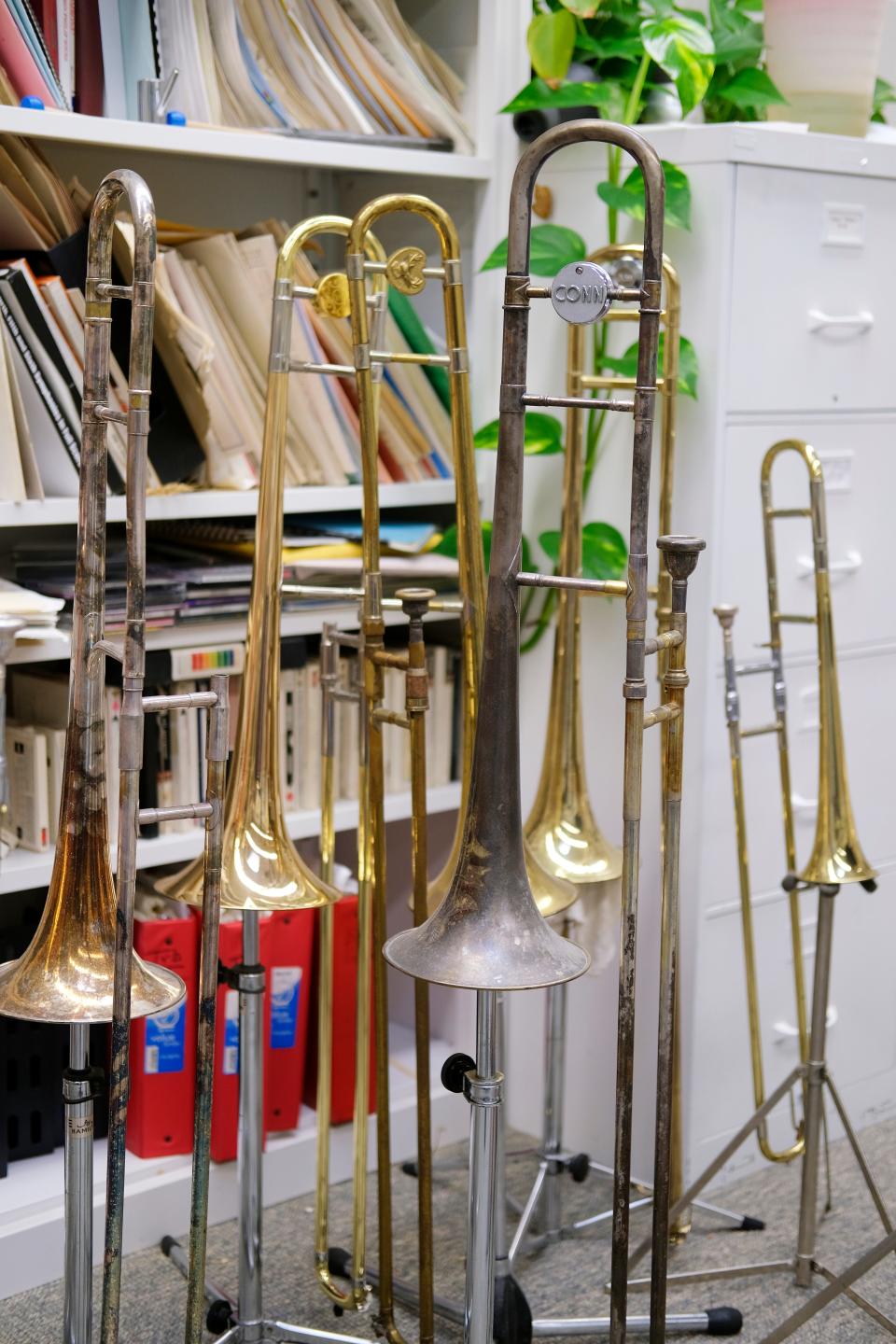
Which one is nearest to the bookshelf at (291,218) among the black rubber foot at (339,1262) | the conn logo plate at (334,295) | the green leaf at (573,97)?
the green leaf at (573,97)

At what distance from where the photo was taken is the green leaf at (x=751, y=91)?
2.16 metres

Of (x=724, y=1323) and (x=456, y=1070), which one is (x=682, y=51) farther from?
(x=724, y=1323)

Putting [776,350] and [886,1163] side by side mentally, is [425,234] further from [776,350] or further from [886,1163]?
[886,1163]

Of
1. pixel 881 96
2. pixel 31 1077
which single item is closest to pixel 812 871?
pixel 31 1077

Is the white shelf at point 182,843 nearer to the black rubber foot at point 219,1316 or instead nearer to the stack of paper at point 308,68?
the black rubber foot at point 219,1316

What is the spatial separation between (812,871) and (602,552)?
538 millimetres

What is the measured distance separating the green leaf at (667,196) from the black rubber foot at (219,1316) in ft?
4.71

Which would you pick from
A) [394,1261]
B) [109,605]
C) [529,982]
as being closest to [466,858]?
[529,982]

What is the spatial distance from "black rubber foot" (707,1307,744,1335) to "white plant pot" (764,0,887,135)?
160 centimetres

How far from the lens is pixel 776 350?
215cm

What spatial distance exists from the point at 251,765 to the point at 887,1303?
3.54 ft

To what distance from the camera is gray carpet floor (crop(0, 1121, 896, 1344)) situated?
76.4 inches

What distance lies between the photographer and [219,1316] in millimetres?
1873

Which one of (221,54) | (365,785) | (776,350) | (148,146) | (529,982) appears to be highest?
(221,54)
